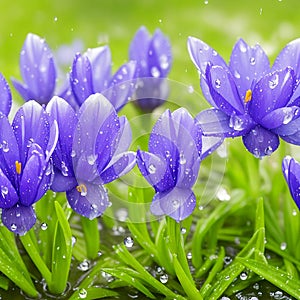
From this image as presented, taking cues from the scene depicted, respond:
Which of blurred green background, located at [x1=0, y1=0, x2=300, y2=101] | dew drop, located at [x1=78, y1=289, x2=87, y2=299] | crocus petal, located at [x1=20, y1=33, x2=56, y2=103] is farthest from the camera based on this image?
Answer: blurred green background, located at [x1=0, y1=0, x2=300, y2=101]

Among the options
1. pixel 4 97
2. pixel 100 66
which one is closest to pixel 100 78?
pixel 100 66

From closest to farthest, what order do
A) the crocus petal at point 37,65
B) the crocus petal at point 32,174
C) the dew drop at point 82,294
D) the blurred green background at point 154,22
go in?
the crocus petal at point 32,174
the dew drop at point 82,294
the crocus petal at point 37,65
the blurred green background at point 154,22

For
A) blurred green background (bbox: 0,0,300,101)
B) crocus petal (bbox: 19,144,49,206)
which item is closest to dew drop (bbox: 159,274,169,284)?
crocus petal (bbox: 19,144,49,206)

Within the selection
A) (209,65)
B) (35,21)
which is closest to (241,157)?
(209,65)

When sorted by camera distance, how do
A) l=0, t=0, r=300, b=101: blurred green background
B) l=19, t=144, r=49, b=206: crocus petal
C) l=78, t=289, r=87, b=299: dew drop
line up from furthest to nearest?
l=0, t=0, r=300, b=101: blurred green background → l=78, t=289, r=87, b=299: dew drop → l=19, t=144, r=49, b=206: crocus petal

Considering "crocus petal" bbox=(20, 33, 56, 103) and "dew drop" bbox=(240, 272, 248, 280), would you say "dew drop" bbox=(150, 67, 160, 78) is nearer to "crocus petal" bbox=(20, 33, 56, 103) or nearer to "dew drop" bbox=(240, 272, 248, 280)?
"crocus petal" bbox=(20, 33, 56, 103)

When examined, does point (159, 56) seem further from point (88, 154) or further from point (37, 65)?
point (88, 154)

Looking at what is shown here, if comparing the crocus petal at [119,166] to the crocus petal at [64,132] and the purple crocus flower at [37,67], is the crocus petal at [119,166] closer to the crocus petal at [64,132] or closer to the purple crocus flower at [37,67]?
the crocus petal at [64,132]

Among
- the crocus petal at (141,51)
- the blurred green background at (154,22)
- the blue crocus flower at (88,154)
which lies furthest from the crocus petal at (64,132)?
the blurred green background at (154,22)
